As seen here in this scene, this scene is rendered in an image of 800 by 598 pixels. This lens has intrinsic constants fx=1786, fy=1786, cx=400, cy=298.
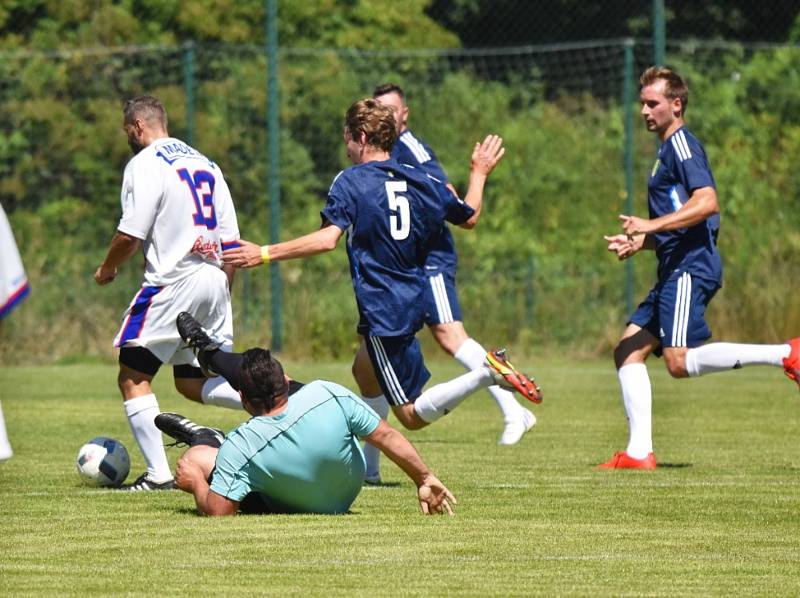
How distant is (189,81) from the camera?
2291 centimetres

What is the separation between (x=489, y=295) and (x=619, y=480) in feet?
41.8

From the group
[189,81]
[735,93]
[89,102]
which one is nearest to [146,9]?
[89,102]

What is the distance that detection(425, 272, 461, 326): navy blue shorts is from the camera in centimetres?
1154

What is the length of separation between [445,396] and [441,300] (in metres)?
2.63

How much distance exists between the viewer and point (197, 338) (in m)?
8.79

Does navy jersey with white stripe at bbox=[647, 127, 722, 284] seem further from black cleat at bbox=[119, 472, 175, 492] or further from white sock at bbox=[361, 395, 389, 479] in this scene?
black cleat at bbox=[119, 472, 175, 492]

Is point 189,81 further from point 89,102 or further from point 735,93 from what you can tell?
point 735,93

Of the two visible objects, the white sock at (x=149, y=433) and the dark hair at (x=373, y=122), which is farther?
the white sock at (x=149, y=433)

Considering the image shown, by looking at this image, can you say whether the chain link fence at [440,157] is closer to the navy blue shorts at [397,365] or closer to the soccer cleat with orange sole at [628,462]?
the soccer cleat with orange sole at [628,462]

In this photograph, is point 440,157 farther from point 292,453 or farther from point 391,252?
point 292,453

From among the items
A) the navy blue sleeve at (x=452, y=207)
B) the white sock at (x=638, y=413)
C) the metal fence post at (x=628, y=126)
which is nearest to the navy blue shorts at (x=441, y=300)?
the white sock at (x=638, y=413)

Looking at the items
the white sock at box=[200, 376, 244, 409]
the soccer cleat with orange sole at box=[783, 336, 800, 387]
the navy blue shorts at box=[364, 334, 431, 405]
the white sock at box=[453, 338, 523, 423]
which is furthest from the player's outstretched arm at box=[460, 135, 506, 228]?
the white sock at box=[453, 338, 523, 423]

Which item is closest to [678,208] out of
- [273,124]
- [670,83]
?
[670,83]

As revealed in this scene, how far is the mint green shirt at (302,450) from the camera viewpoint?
7652mm
